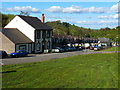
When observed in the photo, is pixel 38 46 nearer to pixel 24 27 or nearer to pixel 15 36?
pixel 24 27

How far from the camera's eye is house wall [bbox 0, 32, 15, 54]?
45450 millimetres

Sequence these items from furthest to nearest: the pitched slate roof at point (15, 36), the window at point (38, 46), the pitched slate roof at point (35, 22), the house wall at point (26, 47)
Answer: the window at point (38, 46)
the pitched slate roof at point (35, 22)
the pitched slate roof at point (15, 36)
the house wall at point (26, 47)

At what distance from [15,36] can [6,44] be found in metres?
3.73

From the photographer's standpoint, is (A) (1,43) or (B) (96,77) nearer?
(B) (96,77)

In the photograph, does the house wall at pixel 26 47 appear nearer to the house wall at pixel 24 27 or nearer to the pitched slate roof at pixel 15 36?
the pitched slate roof at pixel 15 36

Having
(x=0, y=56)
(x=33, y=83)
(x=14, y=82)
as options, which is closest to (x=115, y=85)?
(x=33, y=83)

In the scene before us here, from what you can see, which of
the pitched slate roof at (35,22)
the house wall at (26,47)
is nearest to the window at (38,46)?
the house wall at (26,47)

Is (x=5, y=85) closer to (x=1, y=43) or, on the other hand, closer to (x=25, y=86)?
(x=25, y=86)

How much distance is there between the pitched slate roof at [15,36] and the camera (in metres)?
46.7

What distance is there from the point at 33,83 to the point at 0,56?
23.4m

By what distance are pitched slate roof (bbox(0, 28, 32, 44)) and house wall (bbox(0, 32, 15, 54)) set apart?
2.14 feet

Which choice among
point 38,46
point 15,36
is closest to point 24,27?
point 15,36

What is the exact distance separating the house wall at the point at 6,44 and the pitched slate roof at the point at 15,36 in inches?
25.7

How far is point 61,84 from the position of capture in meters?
14.9
